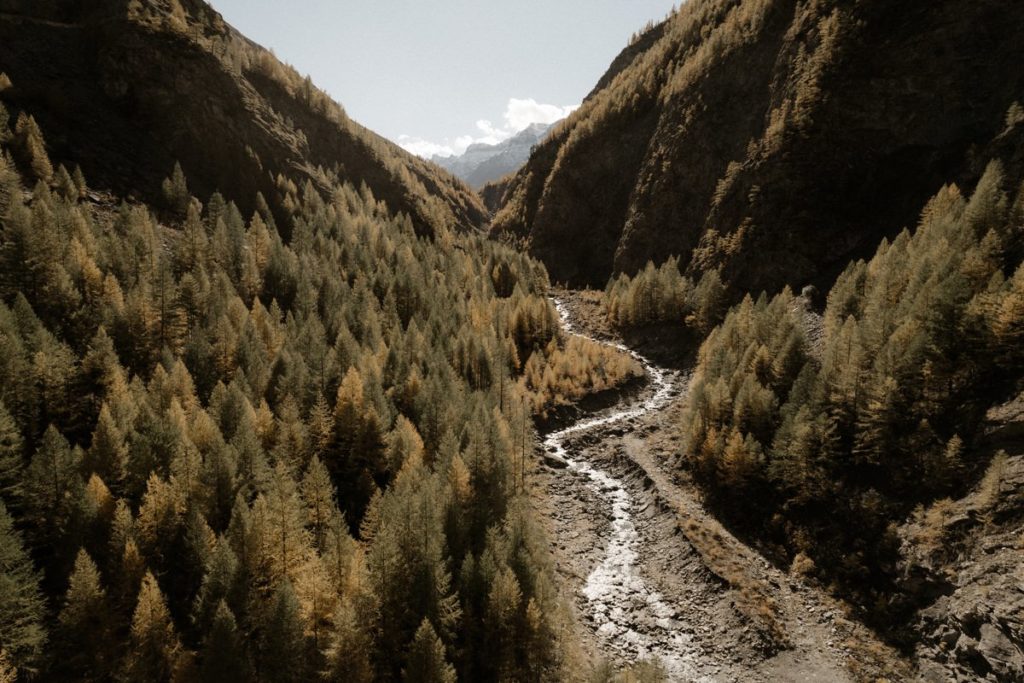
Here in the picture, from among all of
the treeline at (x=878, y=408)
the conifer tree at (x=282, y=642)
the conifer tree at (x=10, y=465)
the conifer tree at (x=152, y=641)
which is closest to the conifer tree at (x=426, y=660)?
the conifer tree at (x=282, y=642)

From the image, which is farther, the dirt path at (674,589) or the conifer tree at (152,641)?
the dirt path at (674,589)

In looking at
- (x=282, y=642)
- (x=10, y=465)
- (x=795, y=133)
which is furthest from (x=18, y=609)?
(x=795, y=133)

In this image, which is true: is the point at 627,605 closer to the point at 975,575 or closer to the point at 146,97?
the point at 975,575

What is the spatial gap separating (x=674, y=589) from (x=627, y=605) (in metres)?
3.57

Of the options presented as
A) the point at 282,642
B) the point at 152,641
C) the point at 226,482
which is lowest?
the point at 152,641

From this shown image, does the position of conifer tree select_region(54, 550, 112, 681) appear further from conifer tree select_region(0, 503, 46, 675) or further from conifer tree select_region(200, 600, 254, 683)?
conifer tree select_region(200, 600, 254, 683)

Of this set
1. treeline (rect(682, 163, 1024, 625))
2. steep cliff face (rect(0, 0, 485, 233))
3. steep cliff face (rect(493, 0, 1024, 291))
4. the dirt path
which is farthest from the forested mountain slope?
steep cliff face (rect(493, 0, 1024, 291))

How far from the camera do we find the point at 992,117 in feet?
174

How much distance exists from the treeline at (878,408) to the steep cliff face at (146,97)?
75.5 m

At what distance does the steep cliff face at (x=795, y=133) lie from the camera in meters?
56.7

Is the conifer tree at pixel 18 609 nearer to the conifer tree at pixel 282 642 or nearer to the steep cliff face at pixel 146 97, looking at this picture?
the conifer tree at pixel 282 642

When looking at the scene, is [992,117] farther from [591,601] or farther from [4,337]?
[4,337]

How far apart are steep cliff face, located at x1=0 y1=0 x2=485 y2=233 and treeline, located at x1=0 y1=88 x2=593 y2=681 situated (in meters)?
13.0

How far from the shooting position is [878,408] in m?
33.9
